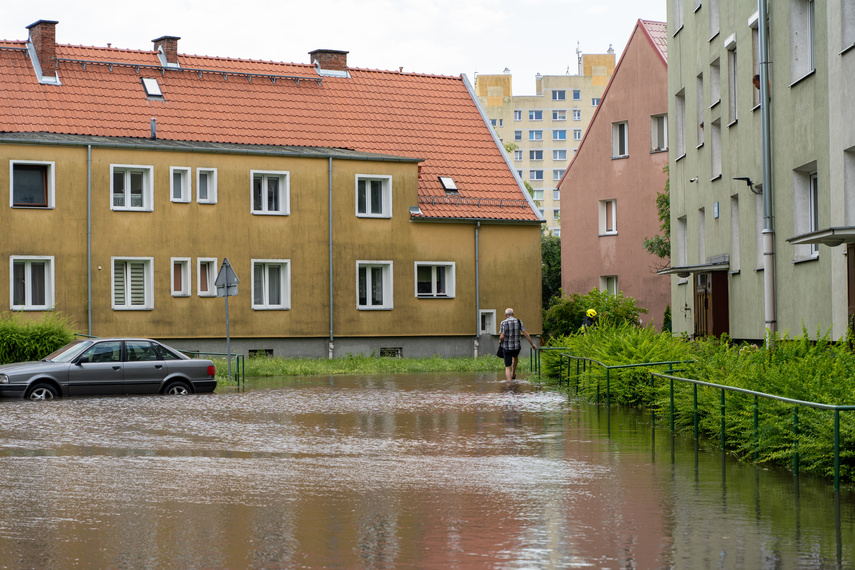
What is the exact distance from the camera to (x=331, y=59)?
141 feet

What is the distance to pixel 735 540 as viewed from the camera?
318 inches

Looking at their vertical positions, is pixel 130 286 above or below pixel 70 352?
above

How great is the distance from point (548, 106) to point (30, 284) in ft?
346

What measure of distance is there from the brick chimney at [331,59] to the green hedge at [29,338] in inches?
705

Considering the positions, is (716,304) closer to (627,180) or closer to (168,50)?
(627,180)

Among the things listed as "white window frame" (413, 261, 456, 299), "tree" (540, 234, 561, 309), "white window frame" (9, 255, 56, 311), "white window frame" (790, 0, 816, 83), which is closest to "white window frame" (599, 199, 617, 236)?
"white window frame" (413, 261, 456, 299)

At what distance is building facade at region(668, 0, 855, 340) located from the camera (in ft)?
63.0

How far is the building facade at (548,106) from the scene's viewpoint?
437 ft

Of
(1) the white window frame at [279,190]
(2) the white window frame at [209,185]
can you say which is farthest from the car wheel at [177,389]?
(1) the white window frame at [279,190]

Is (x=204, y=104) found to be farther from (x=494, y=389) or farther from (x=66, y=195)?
(x=494, y=389)

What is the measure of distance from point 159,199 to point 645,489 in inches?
1074

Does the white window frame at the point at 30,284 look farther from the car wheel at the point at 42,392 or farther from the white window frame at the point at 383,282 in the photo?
the car wheel at the point at 42,392

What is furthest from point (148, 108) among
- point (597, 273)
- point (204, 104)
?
point (597, 273)

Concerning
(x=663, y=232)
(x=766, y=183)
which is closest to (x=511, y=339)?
(x=766, y=183)
